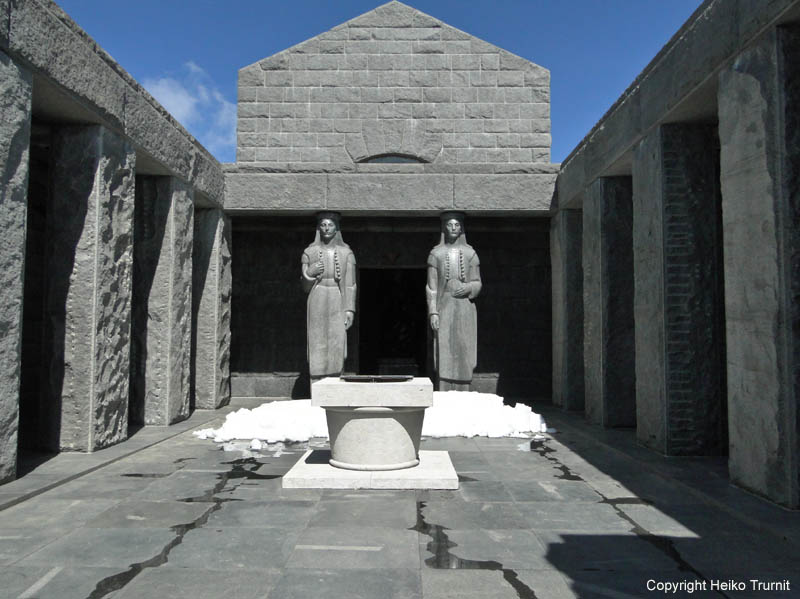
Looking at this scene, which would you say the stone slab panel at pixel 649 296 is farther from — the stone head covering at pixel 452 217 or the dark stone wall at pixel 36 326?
the dark stone wall at pixel 36 326

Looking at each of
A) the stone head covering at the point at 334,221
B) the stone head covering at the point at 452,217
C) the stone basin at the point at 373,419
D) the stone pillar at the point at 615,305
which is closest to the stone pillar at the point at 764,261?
the stone basin at the point at 373,419

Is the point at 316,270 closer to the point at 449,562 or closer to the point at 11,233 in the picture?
the point at 11,233

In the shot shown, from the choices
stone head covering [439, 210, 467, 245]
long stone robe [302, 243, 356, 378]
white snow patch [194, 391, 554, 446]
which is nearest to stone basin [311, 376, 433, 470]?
white snow patch [194, 391, 554, 446]

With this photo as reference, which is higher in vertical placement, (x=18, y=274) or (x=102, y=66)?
(x=102, y=66)

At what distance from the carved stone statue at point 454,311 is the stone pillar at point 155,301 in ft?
10.5

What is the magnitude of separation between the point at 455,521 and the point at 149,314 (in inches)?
183

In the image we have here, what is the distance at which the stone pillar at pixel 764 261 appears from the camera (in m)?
3.77

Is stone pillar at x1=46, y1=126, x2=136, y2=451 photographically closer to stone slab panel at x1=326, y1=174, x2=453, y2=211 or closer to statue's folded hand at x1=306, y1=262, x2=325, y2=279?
statue's folded hand at x1=306, y1=262, x2=325, y2=279

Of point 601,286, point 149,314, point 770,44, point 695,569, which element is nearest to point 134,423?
point 149,314

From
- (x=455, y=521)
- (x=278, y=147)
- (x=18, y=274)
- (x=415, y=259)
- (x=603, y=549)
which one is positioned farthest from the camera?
(x=415, y=259)

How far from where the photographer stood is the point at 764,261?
3.96 metres

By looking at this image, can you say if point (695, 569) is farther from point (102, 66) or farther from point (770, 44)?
point (102, 66)

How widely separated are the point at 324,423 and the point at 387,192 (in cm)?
360

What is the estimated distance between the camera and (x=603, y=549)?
315 centimetres
